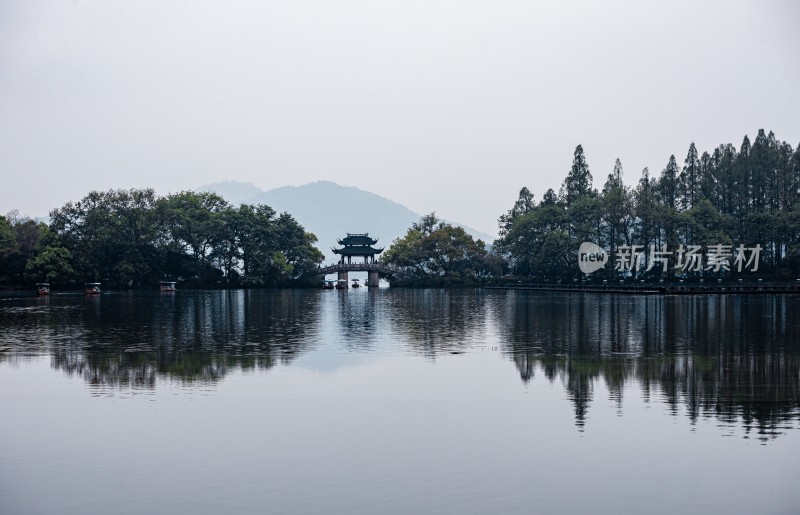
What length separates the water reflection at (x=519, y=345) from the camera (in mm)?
18156

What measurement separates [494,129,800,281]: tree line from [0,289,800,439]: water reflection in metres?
36.2

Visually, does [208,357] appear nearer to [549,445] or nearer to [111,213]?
[549,445]

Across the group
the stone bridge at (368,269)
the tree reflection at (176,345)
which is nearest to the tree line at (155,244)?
the stone bridge at (368,269)

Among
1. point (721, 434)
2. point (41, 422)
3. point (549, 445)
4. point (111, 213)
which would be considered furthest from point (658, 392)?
point (111, 213)

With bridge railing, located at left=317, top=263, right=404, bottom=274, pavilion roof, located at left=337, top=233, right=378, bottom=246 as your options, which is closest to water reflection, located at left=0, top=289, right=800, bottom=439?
bridge railing, located at left=317, top=263, right=404, bottom=274

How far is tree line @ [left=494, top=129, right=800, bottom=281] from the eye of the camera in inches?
3361

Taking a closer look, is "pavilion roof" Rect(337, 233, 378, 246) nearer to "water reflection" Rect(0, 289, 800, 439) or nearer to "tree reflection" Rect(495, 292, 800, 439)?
"water reflection" Rect(0, 289, 800, 439)

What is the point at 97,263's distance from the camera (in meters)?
91.3

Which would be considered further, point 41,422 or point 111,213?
point 111,213

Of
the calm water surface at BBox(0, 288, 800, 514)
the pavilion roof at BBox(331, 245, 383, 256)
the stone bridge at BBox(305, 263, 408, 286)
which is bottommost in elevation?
the calm water surface at BBox(0, 288, 800, 514)

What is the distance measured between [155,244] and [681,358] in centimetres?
8157

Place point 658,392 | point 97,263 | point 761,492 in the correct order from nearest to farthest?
point 761,492 < point 658,392 < point 97,263

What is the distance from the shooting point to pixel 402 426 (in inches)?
588

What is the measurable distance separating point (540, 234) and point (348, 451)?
84414 millimetres
